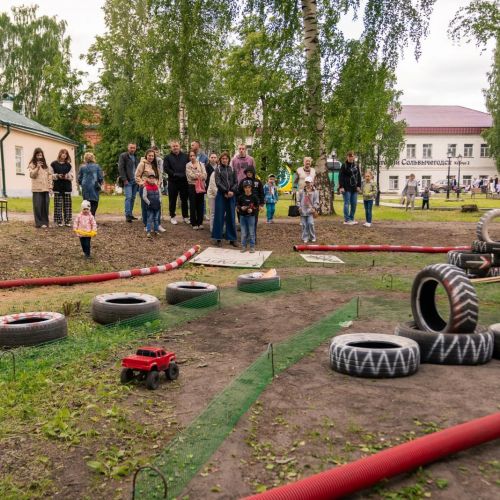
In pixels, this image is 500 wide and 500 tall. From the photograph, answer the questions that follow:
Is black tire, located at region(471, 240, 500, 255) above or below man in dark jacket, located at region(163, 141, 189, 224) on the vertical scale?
below

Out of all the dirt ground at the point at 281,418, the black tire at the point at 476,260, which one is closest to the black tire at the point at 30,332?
the dirt ground at the point at 281,418

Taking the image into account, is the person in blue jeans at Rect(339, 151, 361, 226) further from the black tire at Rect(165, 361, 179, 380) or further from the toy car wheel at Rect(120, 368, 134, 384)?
the toy car wheel at Rect(120, 368, 134, 384)

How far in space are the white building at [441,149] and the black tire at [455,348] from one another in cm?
7406

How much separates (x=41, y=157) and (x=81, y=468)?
12108mm

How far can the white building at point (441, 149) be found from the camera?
77000 mm

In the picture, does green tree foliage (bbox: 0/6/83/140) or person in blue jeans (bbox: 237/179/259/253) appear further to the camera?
green tree foliage (bbox: 0/6/83/140)

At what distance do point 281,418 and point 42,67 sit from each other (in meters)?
60.4

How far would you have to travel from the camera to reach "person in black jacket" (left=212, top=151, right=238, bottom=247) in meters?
13.9

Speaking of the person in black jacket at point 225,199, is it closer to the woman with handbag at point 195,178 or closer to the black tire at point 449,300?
the woman with handbag at point 195,178

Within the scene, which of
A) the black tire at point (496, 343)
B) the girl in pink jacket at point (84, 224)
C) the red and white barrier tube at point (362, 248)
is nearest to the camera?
Answer: the black tire at point (496, 343)

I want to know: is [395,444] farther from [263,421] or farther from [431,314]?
[431,314]

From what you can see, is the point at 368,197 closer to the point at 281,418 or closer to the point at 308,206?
the point at 308,206

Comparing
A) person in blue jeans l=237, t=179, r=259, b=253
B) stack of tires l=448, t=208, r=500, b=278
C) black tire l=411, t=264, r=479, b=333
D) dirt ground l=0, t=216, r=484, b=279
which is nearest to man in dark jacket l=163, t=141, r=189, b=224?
dirt ground l=0, t=216, r=484, b=279

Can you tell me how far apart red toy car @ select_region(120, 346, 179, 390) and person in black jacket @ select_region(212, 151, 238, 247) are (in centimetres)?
877
